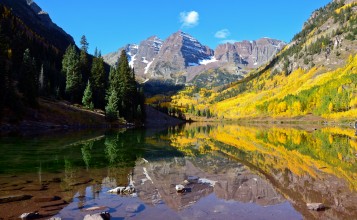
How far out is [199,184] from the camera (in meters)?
21.4

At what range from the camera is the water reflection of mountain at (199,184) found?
17562mm

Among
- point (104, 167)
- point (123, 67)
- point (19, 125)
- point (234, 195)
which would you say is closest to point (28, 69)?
point (19, 125)

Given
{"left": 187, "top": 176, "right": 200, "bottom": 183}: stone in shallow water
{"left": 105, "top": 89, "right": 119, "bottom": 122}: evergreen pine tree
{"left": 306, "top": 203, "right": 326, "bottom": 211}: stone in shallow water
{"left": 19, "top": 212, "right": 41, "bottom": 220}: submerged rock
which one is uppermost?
{"left": 105, "top": 89, "right": 119, "bottom": 122}: evergreen pine tree

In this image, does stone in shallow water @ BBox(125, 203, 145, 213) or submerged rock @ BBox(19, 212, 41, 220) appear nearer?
submerged rock @ BBox(19, 212, 41, 220)

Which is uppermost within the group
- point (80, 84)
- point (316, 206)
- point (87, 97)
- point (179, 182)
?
point (80, 84)

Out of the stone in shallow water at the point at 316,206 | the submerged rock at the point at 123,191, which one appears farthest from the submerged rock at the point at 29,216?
the stone in shallow water at the point at 316,206

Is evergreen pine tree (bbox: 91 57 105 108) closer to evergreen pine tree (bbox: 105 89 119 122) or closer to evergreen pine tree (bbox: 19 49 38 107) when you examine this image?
evergreen pine tree (bbox: 105 89 119 122)

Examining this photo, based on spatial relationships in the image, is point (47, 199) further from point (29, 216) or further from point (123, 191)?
point (123, 191)

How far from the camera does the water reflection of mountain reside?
1756cm

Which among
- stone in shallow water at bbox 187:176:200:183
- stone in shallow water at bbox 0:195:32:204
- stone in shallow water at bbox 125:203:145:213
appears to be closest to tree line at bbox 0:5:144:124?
stone in shallow water at bbox 187:176:200:183

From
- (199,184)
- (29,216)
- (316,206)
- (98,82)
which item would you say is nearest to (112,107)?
(98,82)

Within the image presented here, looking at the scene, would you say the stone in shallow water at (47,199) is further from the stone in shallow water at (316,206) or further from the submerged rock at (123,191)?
the stone in shallow water at (316,206)

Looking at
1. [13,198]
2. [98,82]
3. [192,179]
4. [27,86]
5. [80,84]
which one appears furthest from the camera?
[98,82]

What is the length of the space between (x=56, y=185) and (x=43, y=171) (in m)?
5.69
